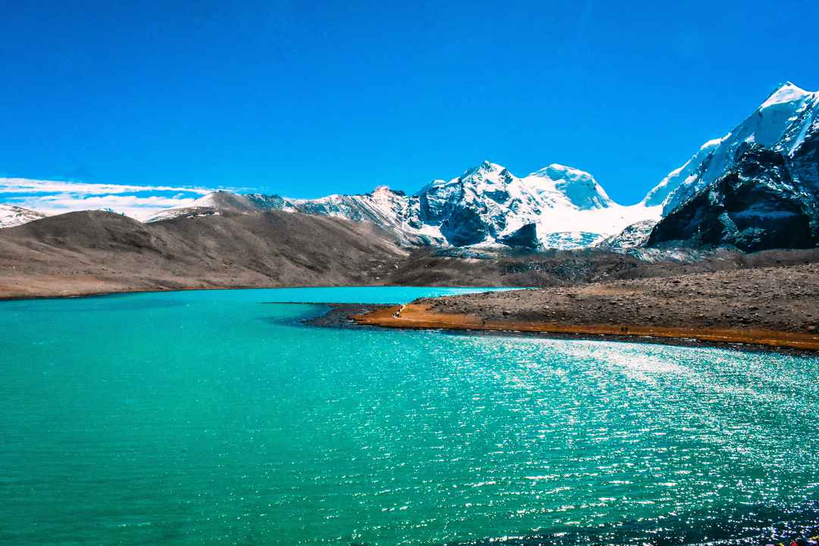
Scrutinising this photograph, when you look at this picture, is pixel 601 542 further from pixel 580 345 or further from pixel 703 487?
pixel 580 345

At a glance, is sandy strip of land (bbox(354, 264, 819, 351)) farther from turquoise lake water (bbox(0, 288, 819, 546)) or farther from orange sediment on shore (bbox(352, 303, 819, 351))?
turquoise lake water (bbox(0, 288, 819, 546))

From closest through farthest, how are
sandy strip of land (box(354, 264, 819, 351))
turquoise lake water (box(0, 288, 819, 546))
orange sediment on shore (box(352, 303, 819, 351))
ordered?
turquoise lake water (box(0, 288, 819, 546))
orange sediment on shore (box(352, 303, 819, 351))
sandy strip of land (box(354, 264, 819, 351))

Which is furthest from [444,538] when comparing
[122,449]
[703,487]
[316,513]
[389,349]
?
[389,349]

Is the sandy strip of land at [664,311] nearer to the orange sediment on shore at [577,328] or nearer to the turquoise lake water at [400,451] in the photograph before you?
the orange sediment on shore at [577,328]

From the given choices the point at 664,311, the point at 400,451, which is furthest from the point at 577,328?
the point at 400,451

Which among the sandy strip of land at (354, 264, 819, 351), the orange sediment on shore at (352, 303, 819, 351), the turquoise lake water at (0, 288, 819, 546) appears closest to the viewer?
the turquoise lake water at (0, 288, 819, 546)

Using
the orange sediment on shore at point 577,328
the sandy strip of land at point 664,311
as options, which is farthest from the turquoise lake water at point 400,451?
the sandy strip of land at point 664,311

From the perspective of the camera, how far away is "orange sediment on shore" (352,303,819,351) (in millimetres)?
68125

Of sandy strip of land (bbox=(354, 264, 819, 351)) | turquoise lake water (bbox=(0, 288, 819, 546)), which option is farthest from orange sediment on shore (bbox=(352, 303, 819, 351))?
turquoise lake water (bbox=(0, 288, 819, 546))

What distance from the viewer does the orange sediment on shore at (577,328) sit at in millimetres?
68125

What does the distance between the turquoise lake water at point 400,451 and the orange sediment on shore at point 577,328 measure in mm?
17430

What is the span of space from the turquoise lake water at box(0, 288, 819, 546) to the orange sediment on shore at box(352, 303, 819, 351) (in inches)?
686

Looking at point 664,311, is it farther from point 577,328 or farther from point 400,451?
point 400,451

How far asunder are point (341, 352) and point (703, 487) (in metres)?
43.9
